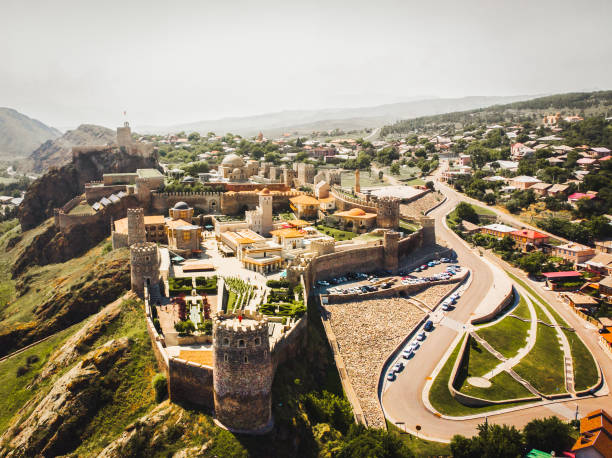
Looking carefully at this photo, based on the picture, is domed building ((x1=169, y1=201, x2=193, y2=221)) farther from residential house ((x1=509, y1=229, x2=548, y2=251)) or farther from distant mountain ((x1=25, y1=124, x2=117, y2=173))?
distant mountain ((x1=25, y1=124, x2=117, y2=173))

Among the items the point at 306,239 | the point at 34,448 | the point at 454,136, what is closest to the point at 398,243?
the point at 306,239

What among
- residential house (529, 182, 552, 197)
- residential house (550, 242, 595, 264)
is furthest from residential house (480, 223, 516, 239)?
residential house (529, 182, 552, 197)

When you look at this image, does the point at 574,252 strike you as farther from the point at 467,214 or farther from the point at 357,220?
the point at 357,220

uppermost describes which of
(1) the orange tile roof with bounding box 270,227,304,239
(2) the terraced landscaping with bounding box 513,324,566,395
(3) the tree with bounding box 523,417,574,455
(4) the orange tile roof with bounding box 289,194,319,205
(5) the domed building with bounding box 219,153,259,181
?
(5) the domed building with bounding box 219,153,259,181

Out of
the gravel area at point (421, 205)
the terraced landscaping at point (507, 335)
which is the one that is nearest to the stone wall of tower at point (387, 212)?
the gravel area at point (421, 205)

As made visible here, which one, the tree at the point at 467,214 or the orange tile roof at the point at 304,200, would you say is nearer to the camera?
the orange tile roof at the point at 304,200

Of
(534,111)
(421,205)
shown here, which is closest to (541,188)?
(421,205)

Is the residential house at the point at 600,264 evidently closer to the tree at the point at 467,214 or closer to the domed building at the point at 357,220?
the tree at the point at 467,214
